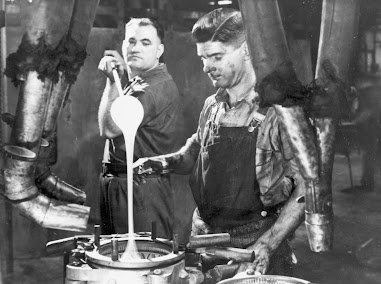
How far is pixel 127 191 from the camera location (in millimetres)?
4012

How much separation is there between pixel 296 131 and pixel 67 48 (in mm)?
1541

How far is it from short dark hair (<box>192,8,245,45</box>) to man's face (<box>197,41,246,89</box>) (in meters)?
0.04

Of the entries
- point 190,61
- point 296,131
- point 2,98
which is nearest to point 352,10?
point 296,131

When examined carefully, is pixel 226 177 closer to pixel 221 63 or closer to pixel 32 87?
pixel 221 63

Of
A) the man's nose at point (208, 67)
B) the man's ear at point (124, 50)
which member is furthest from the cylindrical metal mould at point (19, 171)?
the man's nose at point (208, 67)

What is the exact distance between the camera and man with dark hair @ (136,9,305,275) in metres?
3.79

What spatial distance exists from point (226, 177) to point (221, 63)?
0.72 meters

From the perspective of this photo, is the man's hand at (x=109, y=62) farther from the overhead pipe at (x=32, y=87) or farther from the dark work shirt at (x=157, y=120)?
the overhead pipe at (x=32, y=87)

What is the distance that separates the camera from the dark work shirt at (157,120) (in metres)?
3.97

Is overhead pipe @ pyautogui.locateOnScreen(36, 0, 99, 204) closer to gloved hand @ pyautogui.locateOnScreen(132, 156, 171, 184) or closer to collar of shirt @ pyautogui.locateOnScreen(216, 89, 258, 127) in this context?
gloved hand @ pyautogui.locateOnScreen(132, 156, 171, 184)

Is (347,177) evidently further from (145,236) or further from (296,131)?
(145,236)

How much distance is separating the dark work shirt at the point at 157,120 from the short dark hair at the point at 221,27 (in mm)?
330

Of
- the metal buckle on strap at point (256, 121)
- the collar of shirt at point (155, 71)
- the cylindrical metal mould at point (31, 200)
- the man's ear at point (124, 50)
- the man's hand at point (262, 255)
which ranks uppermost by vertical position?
the man's ear at point (124, 50)

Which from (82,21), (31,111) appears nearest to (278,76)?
(82,21)
